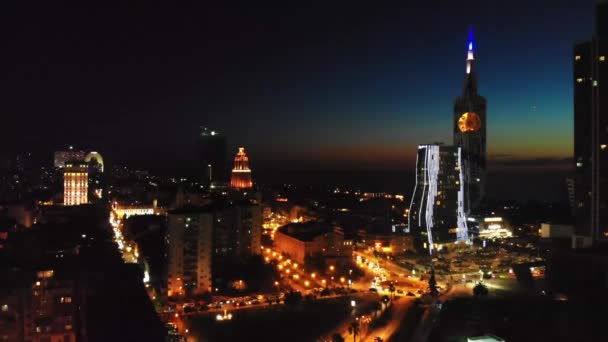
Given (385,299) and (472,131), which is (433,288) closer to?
(385,299)

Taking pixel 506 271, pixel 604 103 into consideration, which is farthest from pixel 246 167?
pixel 604 103

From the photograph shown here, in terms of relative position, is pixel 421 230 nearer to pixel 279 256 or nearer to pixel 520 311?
pixel 279 256

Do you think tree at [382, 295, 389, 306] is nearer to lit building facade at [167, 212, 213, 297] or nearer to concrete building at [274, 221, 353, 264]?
concrete building at [274, 221, 353, 264]

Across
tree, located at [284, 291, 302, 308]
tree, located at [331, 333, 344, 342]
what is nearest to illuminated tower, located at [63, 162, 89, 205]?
tree, located at [284, 291, 302, 308]

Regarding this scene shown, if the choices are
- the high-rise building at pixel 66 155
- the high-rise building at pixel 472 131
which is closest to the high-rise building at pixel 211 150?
the high-rise building at pixel 66 155

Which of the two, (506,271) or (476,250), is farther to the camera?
(476,250)

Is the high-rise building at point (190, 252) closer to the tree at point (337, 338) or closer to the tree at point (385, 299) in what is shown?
the tree at point (385, 299)
